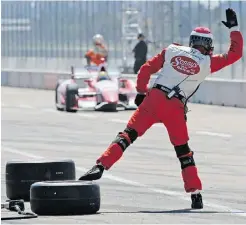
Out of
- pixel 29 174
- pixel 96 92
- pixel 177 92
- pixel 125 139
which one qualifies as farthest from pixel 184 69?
pixel 96 92

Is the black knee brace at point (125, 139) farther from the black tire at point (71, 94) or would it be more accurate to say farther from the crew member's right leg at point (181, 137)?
the black tire at point (71, 94)

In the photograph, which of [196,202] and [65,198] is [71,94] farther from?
[65,198]

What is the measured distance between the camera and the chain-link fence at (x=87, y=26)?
40281 millimetres

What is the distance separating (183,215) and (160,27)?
3293 cm

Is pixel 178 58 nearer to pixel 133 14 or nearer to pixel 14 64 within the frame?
pixel 133 14

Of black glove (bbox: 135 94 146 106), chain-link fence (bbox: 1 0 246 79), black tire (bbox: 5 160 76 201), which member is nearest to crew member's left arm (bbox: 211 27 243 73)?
black glove (bbox: 135 94 146 106)

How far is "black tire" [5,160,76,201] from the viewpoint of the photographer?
12938mm

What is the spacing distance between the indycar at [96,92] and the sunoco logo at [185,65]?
646 inches

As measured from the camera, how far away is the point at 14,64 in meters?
54.9

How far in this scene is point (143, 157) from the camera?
61.8 ft

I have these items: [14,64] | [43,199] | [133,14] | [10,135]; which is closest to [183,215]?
[43,199]

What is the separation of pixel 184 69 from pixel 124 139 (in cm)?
92

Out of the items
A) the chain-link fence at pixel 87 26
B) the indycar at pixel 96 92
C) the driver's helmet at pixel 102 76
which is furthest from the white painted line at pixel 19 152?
the chain-link fence at pixel 87 26

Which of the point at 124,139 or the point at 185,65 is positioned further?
the point at 185,65
